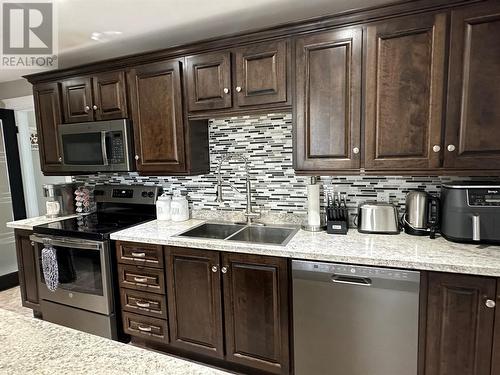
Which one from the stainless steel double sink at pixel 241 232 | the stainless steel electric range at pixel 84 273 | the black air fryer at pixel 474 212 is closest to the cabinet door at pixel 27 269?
the stainless steel electric range at pixel 84 273

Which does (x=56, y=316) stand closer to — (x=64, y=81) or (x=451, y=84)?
(x=64, y=81)

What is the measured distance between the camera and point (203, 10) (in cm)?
202

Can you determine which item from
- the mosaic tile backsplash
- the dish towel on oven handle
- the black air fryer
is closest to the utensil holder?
the mosaic tile backsplash

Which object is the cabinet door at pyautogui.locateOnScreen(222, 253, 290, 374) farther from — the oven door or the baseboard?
the baseboard

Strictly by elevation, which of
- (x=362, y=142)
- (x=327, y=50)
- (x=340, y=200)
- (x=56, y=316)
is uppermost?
(x=327, y=50)

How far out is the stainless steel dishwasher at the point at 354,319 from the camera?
5.13 feet

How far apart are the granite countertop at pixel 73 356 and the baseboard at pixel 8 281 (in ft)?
11.5

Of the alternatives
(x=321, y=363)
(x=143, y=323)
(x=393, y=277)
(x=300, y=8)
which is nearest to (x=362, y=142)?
(x=393, y=277)

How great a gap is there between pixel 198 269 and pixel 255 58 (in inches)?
56.4

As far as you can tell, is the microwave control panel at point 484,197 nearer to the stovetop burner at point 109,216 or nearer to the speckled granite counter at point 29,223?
the stovetop burner at point 109,216

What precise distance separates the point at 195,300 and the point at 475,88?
80.0 inches

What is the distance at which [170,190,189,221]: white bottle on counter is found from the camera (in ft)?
8.52

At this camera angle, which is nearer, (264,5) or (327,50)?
(327,50)

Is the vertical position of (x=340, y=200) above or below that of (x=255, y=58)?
below
